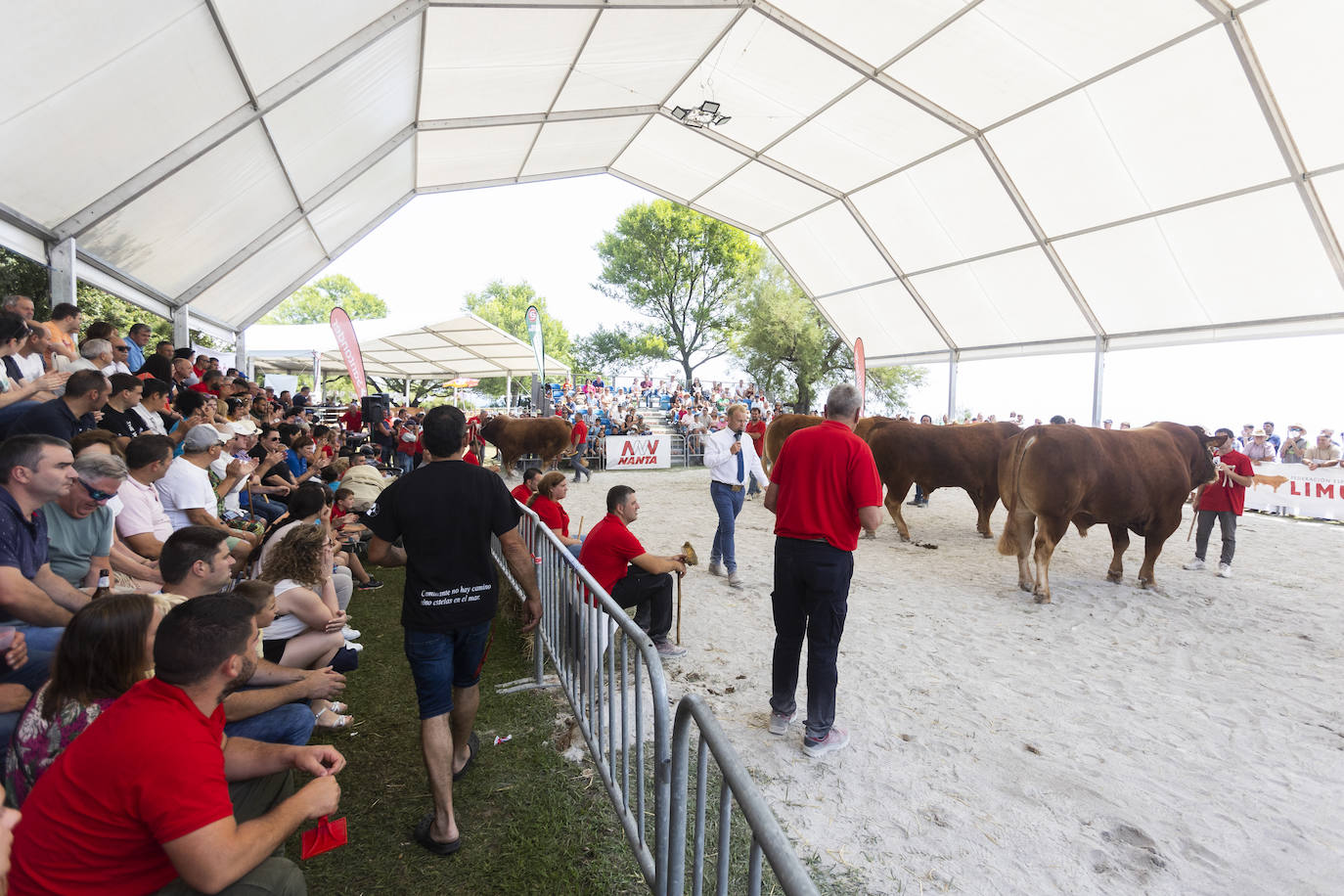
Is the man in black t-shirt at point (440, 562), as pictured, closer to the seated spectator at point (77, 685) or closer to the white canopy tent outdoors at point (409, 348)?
the seated spectator at point (77, 685)

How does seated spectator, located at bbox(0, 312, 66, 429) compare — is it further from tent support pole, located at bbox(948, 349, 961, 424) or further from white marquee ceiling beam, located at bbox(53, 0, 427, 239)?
tent support pole, located at bbox(948, 349, 961, 424)

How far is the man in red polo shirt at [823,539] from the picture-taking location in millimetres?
3510

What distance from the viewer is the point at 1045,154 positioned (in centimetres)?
1195

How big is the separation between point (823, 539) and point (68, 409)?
4926 mm

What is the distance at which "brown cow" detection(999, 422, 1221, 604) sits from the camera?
6.65m

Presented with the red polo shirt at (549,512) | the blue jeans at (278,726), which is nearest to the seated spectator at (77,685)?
the blue jeans at (278,726)

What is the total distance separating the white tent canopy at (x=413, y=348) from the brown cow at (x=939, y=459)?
13601mm

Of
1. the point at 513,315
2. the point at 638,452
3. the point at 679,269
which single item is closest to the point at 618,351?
the point at 679,269

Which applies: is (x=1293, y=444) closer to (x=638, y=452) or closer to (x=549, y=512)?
(x=638, y=452)

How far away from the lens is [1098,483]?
22.2 ft

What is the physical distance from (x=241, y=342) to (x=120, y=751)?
14.7 m

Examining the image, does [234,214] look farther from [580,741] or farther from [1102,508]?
[1102,508]

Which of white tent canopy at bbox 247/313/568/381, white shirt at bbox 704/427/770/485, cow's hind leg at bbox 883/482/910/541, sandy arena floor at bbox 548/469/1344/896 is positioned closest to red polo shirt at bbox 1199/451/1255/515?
sandy arena floor at bbox 548/469/1344/896

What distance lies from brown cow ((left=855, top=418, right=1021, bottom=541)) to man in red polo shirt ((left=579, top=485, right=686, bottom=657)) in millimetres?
6075
